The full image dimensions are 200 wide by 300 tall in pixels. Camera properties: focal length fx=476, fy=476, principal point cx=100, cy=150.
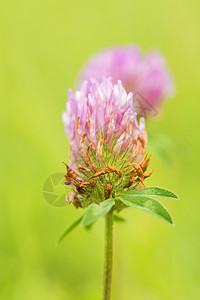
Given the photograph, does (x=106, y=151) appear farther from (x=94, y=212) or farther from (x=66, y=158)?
(x=66, y=158)

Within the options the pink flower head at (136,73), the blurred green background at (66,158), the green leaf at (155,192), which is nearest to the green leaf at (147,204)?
the green leaf at (155,192)

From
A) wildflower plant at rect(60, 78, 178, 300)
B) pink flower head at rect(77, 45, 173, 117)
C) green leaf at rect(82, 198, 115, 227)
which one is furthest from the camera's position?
pink flower head at rect(77, 45, 173, 117)

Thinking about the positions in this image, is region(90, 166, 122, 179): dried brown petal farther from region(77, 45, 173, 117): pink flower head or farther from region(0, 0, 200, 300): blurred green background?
region(77, 45, 173, 117): pink flower head

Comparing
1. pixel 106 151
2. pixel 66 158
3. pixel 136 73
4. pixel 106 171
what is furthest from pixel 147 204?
pixel 66 158

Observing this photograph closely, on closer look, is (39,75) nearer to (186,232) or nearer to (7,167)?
(7,167)

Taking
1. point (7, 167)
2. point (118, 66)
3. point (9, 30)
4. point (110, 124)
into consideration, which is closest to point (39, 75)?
point (9, 30)

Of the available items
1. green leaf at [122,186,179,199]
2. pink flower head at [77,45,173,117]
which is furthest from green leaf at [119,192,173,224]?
pink flower head at [77,45,173,117]
